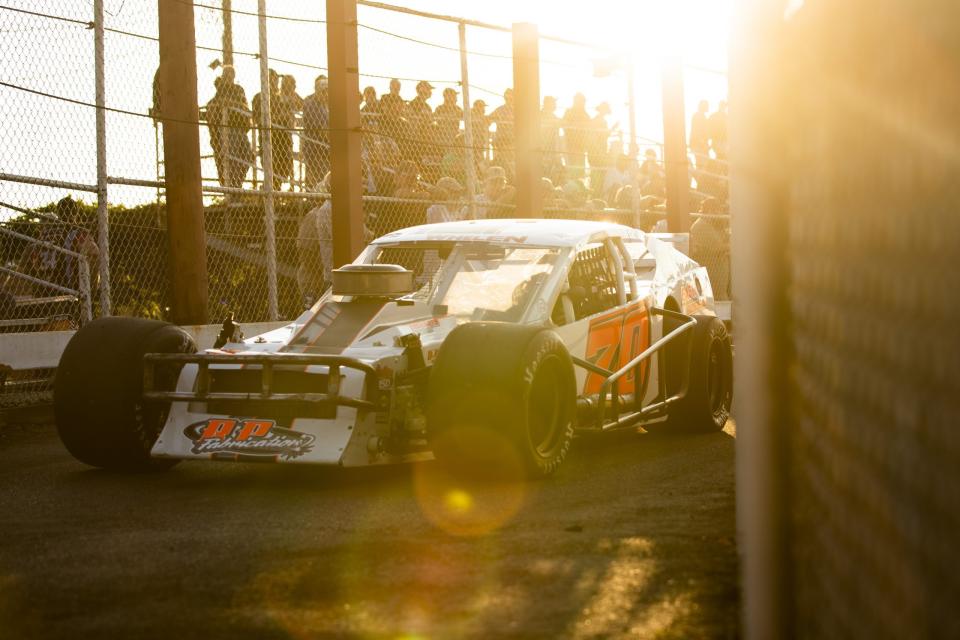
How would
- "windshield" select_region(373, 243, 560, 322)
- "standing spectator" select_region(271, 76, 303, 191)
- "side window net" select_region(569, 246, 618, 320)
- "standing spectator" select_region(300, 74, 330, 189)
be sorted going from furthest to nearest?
"standing spectator" select_region(300, 74, 330, 189) → "standing spectator" select_region(271, 76, 303, 191) → "side window net" select_region(569, 246, 618, 320) → "windshield" select_region(373, 243, 560, 322)

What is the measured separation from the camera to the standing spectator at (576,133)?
14102 millimetres

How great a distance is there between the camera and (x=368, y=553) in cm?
468

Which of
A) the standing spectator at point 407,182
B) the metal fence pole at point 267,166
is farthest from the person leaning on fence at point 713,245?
the metal fence pole at point 267,166

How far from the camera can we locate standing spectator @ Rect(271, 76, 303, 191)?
11.0 m

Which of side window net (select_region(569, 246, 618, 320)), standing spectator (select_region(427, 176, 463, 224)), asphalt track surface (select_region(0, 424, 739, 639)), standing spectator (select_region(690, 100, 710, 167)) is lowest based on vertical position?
asphalt track surface (select_region(0, 424, 739, 639))

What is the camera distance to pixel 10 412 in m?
9.00

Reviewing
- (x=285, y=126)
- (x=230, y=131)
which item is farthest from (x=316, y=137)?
(x=230, y=131)

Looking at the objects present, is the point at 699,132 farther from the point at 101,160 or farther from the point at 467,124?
the point at 101,160

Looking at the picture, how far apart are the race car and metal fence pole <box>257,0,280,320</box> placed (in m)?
2.98

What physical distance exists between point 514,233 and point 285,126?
4.00 m

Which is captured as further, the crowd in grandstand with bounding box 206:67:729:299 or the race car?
the crowd in grandstand with bounding box 206:67:729:299

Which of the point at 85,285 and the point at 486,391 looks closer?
the point at 486,391

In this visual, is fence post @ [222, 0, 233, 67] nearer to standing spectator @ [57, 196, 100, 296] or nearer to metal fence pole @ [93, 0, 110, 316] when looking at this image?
metal fence pole @ [93, 0, 110, 316]

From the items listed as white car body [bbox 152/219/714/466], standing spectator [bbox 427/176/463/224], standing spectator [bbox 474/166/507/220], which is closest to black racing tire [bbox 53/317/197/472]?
white car body [bbox 152/219/714/466]
